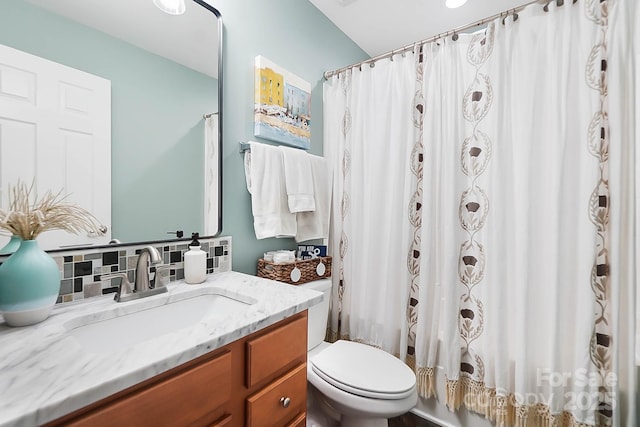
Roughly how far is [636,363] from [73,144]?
2.05 m

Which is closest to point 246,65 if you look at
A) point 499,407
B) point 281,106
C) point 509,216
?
point 281,106

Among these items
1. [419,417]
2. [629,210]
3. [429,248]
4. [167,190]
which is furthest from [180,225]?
[629,210]

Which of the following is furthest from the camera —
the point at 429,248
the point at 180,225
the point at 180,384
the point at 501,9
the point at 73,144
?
the point at 501,9

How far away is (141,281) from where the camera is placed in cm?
96

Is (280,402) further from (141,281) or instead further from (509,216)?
(509,216)

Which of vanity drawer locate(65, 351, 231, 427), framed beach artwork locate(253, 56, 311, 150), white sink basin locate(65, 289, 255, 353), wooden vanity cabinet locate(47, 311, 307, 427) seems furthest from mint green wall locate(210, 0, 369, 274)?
vanity drawer locate(65, 351, 231, 427)

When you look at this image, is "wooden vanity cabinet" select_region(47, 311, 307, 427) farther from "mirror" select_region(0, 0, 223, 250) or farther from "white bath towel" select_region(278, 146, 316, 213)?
"white bath towel" select_region(278, 146, 316, 213)

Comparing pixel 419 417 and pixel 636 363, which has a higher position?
pixel 636 363

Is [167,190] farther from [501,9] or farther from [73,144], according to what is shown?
[501,9]

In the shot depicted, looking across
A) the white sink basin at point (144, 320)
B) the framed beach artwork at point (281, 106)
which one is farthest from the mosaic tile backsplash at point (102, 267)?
the framed beach artwork at point (281, 106)

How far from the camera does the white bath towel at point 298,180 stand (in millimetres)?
1517

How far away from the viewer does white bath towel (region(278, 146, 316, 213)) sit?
1.52 m

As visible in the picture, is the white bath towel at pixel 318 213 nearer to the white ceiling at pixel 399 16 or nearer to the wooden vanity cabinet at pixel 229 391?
the wooden vanity cabinet at pixel 229 391

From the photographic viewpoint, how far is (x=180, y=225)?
1157mm
